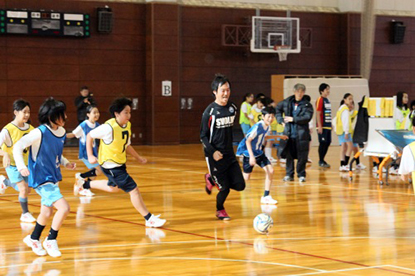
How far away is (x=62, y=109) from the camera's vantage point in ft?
23.8

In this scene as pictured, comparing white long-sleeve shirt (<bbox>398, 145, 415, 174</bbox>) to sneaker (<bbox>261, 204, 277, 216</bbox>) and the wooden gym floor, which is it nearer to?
the wooden gym floor

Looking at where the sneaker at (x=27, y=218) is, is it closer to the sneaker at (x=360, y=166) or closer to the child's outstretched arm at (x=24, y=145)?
the child's outstretched arm at (x=24, y=145)

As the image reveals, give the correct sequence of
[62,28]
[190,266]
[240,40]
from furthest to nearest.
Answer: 1. [240,40]
2. [62,28]
3. [190,266]

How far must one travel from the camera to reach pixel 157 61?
24.6 m

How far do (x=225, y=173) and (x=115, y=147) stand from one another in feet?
4.76

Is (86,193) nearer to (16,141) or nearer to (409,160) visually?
(16,141)

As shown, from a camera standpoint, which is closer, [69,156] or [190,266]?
[190,266]

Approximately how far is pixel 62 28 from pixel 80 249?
1663 centimetres

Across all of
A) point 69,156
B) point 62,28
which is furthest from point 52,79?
point 69,156

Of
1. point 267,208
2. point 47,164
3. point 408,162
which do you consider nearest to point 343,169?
point 267,208

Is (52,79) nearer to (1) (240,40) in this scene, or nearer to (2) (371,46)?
(1) (240,40)

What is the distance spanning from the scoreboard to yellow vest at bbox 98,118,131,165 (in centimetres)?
1444

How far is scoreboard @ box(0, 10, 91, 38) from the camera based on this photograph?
2239cm

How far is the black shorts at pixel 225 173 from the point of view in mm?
9352
